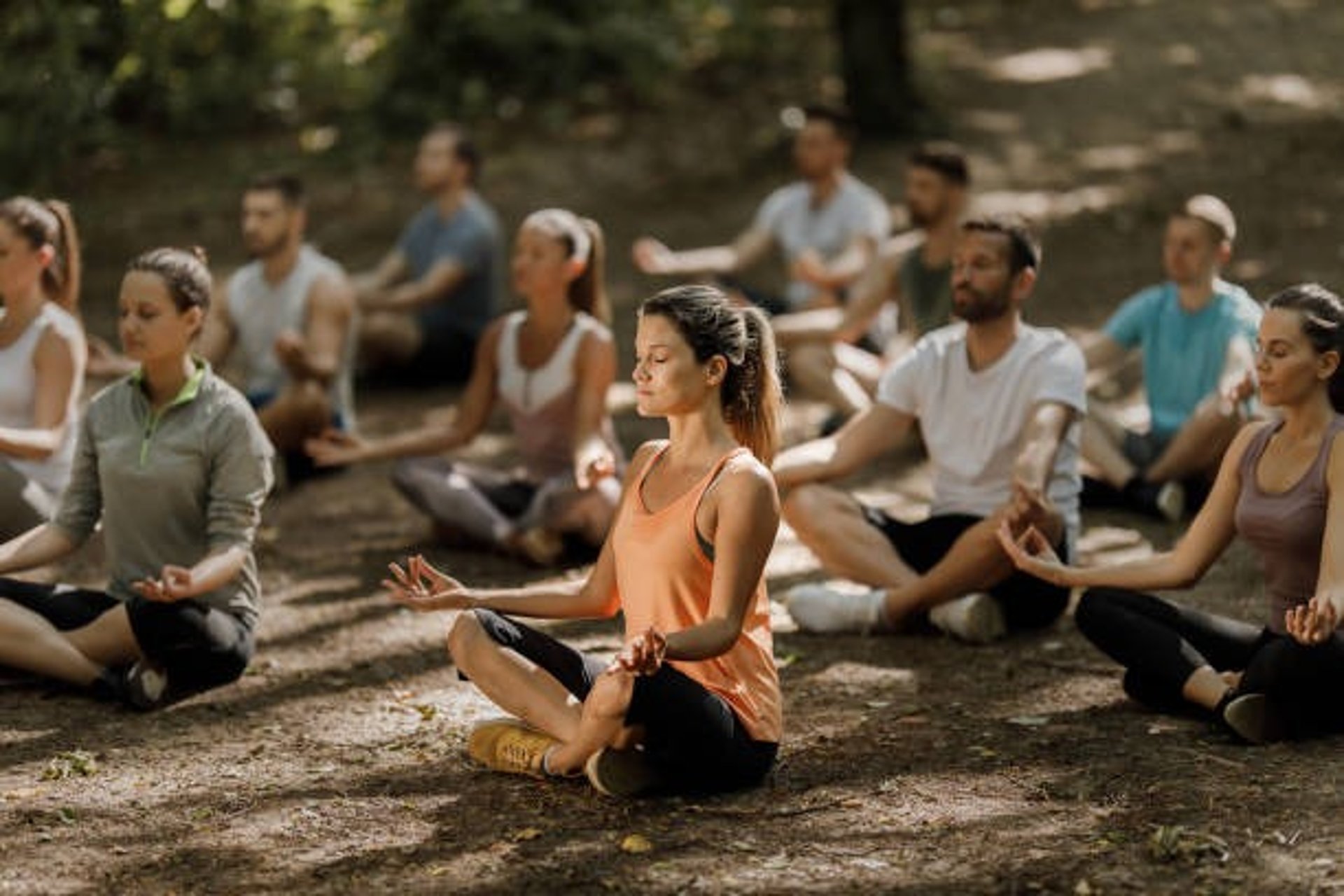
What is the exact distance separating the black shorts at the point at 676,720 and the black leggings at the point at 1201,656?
1.33 meters

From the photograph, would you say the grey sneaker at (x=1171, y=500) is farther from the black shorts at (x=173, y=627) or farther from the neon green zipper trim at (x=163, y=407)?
the neon green zipper trim at (x=163, y=407)

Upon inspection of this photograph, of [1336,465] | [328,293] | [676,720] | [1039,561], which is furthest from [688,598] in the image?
[328,293]

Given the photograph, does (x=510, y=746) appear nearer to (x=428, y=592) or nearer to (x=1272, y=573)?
(x=428, y=592)

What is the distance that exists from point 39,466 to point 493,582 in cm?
181

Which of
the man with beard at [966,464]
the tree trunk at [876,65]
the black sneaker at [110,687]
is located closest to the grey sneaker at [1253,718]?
the man with beard at [966,464]

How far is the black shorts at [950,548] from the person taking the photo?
6.99 m

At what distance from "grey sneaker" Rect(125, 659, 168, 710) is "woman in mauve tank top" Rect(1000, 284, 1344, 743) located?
2.66 m

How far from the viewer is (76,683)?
6.29 meters

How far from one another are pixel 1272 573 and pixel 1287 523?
216 millimetres

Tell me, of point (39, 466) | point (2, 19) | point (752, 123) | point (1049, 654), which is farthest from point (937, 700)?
point (752, 123)

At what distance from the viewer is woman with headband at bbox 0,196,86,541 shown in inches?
282

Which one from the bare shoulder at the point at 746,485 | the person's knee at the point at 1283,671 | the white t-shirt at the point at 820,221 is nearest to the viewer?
the bare shoulder at the point at 746,485

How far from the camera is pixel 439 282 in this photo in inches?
439

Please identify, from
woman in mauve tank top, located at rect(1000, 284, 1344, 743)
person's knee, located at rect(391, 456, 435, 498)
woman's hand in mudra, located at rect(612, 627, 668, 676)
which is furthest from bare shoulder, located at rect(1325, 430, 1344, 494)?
person's knee, located at rect(391, 456, 435, 498)
